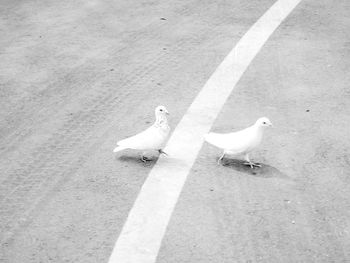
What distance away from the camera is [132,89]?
8.60 meters

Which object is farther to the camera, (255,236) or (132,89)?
(132,89)

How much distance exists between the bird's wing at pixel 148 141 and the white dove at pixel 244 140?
52 cm

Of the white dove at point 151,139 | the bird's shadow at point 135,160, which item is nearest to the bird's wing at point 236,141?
the white dove at point 151,139

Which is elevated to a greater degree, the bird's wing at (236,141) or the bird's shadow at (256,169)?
the bird's wing at (236,141)

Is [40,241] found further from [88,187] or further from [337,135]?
[337,135]

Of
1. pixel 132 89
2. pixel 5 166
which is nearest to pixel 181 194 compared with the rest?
pixel 5 166

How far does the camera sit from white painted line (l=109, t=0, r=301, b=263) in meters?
5.71

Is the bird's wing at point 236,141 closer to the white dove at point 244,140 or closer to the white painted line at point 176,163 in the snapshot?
the white dove at point 244,140

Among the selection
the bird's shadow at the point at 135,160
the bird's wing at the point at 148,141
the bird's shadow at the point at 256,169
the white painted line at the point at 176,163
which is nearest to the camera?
the white painted line at the point at 176,163

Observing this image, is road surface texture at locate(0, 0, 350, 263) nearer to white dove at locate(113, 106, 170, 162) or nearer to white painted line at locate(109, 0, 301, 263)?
white painted line at locate(109, 0, 301, 263)

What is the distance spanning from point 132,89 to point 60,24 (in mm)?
2677

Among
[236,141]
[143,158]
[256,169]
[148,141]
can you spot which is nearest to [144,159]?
[143,158]

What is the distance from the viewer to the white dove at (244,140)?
6.80 m

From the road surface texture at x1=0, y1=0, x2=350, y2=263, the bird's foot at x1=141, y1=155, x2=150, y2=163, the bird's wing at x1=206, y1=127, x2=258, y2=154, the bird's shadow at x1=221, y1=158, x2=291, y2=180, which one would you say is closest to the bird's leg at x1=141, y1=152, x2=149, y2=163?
the bird's foot at x1=141, y1=155, x2=150, y2=163
